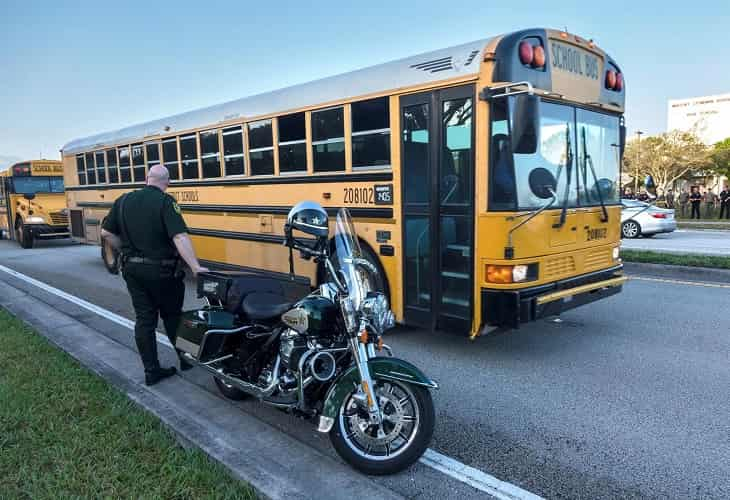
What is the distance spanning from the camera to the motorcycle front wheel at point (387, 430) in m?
3.04

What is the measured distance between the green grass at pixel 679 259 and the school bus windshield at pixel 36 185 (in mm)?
16666

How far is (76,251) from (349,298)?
48.2ft

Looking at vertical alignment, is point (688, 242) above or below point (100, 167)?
below

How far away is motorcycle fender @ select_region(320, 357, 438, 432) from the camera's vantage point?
3.05m

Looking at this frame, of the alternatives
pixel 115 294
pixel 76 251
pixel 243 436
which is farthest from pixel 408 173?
pixel 76 251

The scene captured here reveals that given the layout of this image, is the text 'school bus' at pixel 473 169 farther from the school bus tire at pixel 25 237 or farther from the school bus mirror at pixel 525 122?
the school bus tire at pixel 25 237

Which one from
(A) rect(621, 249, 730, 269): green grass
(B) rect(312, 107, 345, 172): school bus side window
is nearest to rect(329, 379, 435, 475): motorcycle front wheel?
(B) rect(312, 107, 345, 172): school bus side window

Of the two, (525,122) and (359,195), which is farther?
(359,195)

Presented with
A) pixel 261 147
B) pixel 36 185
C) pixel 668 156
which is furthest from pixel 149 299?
pixel 668 156

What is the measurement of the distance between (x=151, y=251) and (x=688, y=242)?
1497cm

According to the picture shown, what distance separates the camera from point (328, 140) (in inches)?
243

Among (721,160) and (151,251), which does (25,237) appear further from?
(721,160)

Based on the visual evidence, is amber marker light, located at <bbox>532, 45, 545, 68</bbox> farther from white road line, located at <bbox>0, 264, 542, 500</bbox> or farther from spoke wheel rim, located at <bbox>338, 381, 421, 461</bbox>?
white road line, located at <bbox>0, 264, 542, 500</bbox>

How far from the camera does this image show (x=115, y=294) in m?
8.65
